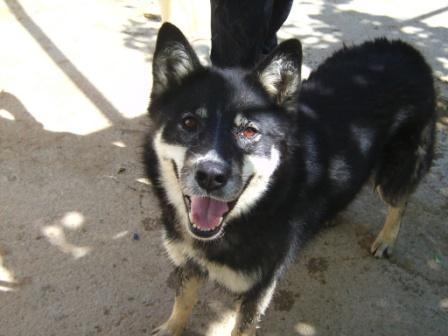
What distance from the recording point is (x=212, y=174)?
2.15m

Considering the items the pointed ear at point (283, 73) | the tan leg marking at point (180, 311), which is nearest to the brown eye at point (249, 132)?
the pointed ear at point (283, 73)

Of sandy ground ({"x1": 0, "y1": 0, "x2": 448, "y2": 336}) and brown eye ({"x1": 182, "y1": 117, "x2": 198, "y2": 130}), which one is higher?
brown eye ({"x1": 182, "y1": 117, "x2": 198, "y2": 130})

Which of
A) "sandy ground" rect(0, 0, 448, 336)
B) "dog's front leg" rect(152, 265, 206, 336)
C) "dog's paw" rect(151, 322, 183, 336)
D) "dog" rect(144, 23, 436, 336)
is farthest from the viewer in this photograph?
"sandy ground" rect(0, 0, 448, 336)

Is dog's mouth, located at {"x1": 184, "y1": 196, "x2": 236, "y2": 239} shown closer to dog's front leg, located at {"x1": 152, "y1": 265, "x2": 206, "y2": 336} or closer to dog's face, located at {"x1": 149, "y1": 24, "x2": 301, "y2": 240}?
dog's face, located at {"x1": 149, "y1": 24, "x2": 301, "y2": 240}

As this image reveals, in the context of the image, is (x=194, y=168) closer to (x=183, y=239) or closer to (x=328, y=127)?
(x=183, y=239)

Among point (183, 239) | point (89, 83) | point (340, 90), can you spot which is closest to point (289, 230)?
point (183, 239)

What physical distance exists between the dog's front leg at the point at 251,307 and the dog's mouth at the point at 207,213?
505 millimetres

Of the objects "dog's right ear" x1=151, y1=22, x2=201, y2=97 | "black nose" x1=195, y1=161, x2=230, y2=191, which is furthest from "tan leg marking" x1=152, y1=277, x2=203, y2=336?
"dog's right ear" x1=151, y1=22, x2=201, y2=97

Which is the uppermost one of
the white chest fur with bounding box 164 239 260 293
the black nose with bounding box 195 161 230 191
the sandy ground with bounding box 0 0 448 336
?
the black nose with bounding box 195 161 230 191

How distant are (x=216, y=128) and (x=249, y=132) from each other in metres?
0.17

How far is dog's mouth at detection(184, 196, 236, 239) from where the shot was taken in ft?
7.65

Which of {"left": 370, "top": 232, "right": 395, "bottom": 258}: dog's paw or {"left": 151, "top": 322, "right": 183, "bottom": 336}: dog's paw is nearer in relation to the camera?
{"left": 151, "top": 322, "right": 183, "bottom": 336}: dog's paw

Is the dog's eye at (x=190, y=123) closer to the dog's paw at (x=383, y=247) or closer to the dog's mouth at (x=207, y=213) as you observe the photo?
the dog's mouth at (x=207, y=213)

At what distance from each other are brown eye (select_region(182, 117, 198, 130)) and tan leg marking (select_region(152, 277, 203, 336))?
0.97 m
